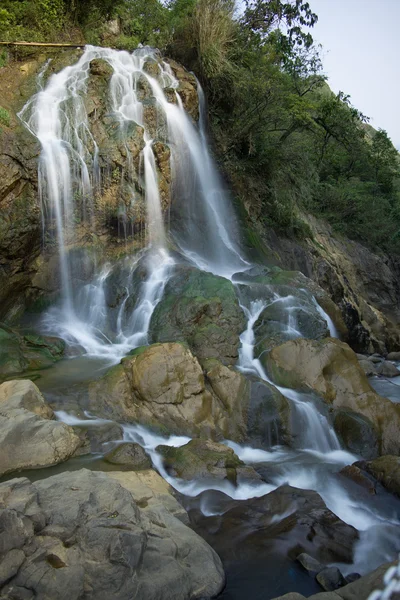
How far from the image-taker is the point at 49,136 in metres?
11.4

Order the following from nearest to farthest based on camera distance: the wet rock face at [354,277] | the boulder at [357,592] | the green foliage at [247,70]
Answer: the boulder at [357,592], the wet rock face at [354,277], the green foliage at [247,70]

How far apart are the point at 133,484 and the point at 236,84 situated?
541 inches

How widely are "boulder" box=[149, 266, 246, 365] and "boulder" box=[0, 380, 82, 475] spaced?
372 centimetres

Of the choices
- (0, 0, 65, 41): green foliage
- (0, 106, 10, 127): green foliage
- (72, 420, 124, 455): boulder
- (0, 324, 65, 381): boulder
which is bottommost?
(72, 420, 124, 455): boulder

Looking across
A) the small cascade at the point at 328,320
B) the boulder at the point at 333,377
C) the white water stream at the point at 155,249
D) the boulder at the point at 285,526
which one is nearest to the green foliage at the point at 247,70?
the white water stream at the point at 155,249

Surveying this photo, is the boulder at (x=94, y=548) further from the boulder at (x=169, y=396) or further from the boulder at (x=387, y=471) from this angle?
the boulder at (x=387, y=471)

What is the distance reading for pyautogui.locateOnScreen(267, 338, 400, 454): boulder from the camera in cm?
775

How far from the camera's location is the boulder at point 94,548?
10.7 ft

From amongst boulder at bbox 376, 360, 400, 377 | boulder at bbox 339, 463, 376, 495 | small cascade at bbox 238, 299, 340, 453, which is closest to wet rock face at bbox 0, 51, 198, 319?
small cascade at bbox 238, 299, 340, 453

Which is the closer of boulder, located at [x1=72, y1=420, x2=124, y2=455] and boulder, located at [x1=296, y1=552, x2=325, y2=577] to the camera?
boulder, located at [x1=296, y1=552, x2=325, y2=577]

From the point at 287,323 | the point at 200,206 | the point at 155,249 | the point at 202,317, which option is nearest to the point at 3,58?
the point at 155,249

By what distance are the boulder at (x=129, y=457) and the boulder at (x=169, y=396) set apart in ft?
3.35

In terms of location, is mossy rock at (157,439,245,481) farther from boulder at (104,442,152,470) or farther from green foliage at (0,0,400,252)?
green foliage at (0,0,400,252)

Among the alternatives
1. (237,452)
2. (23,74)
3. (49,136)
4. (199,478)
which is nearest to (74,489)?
(199,478)
